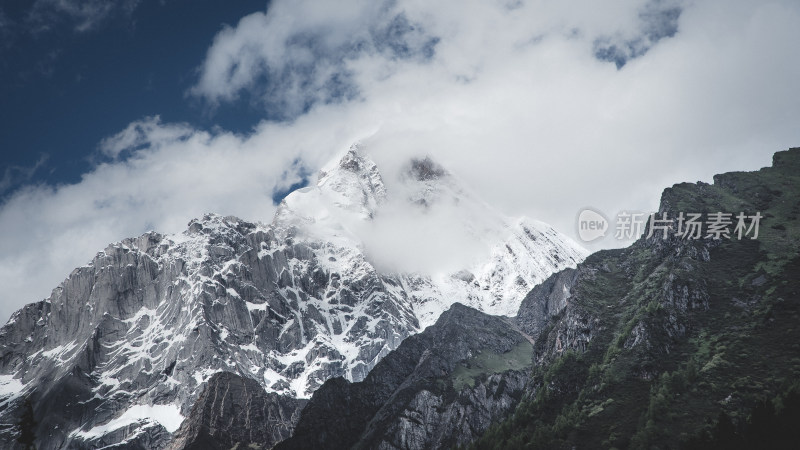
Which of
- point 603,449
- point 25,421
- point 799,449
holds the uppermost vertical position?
point 25,421

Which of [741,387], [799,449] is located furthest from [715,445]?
[741,387]

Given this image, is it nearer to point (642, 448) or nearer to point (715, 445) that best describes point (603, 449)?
point (642, 448)

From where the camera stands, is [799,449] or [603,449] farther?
[603,449]

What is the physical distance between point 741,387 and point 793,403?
32344 millimetres

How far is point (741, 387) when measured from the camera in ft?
633

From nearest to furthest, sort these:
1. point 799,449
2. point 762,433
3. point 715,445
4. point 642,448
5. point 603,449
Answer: point 799,449 → point 762,433 → point 715,445 → point 642,448 → point 603,449

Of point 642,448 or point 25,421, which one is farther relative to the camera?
point 642,448

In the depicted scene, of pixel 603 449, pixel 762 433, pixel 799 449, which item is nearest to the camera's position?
pixel 799 449

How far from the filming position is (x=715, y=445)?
161000 mm

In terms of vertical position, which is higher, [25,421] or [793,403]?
[25,421]

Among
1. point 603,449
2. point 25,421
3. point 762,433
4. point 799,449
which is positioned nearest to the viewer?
point 25,421

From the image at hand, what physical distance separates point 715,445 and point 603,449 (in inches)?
1686

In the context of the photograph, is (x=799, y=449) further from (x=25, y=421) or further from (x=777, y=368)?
(x=25, y=421)

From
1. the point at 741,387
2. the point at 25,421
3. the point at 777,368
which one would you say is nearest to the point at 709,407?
the point at 741,387
